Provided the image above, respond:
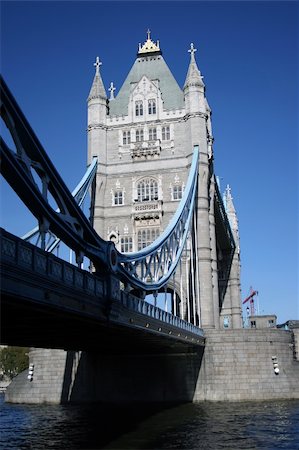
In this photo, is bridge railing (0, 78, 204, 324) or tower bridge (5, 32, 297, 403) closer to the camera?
bridge railing (0, 78, 204, 324)

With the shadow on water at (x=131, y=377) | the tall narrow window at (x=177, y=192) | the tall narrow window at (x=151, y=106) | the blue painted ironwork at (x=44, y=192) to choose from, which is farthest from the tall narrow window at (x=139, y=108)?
the blue painted ironwork at (x=44, y=192)

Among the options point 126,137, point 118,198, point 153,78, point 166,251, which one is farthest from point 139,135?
point 166,251

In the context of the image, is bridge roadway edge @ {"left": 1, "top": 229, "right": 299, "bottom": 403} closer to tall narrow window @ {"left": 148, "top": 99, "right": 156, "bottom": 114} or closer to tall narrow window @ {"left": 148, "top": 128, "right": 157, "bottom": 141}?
tall narrow window @ {"left": 148, "top": 128, "right": 157, "bottom": 141}

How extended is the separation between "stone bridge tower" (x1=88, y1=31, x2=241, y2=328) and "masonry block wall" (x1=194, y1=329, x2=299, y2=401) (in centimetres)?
607

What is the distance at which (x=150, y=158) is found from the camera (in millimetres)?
50594

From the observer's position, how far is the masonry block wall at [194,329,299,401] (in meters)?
38.2

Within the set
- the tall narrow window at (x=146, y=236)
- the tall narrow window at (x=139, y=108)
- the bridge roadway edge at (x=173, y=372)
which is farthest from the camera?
the tall narrow window at (x=139, y=108)

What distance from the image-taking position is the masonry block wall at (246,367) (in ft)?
125

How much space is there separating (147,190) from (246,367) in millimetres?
18414

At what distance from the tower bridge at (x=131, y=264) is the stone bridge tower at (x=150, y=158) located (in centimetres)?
10

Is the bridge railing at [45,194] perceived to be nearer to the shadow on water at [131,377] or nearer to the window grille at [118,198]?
the shadow on water at [131,377]

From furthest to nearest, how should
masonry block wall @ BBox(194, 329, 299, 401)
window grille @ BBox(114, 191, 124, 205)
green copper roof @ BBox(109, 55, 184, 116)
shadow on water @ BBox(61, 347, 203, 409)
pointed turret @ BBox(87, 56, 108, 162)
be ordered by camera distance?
green copper roof @ BBox(109, 55, 184, 116)
pointed turret @ BBox(87, 56, 108, 162)
window grille @ BBox(114, 191, 124, 205)
shadow on water @ BBox(61, 347, 203, 409)
masonry block wall @ BBox(194, 329, 299, 401)

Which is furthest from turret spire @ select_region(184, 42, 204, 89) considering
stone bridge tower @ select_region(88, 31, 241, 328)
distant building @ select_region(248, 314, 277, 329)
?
distant building @ select_region(248, 314, 277, 329)

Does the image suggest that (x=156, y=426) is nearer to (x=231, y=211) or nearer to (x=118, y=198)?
(x=118, y=198)
